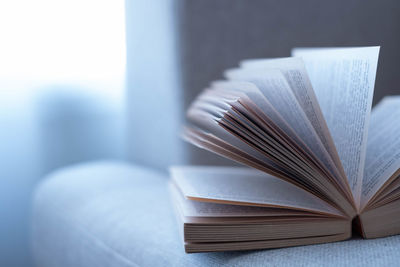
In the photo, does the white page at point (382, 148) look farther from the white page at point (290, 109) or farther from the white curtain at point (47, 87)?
the white curtain at point (47, 87)

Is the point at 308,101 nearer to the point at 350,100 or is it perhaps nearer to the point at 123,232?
the point at 350,100

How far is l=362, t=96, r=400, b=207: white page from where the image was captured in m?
0.45

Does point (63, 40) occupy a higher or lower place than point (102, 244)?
higher

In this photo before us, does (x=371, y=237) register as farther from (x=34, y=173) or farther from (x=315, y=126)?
(x=34, y=173)

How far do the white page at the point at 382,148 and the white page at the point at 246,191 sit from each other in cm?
6

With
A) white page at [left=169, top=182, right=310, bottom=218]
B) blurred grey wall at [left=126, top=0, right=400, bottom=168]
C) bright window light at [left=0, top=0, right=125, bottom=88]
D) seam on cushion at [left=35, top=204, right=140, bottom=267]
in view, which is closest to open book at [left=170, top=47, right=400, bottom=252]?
white page at [left=169, top=182, right=310, bottom=218]

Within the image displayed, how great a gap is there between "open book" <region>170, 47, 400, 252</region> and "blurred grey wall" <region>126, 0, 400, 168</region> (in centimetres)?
36

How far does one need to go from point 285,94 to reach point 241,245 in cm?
17

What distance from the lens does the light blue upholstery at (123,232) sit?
0.42 meters

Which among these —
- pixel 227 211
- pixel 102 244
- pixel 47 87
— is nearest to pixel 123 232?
pixel 102 244

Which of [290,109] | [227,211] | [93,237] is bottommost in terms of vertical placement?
[93,237]

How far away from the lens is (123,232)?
0.59 metres

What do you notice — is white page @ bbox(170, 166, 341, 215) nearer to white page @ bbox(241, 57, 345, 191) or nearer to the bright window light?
white page @ bbox(241, 57, 345, 191)

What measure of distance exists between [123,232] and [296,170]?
281 mm
